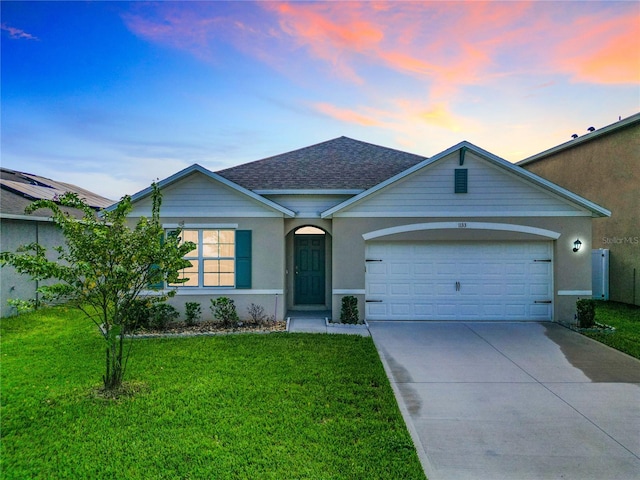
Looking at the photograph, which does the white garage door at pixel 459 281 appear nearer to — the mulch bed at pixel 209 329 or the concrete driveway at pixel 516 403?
the concrete driveway at pixel 516 403

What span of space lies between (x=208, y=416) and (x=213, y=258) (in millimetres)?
5646

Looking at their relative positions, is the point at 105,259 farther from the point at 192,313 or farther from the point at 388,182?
the point at 388,182

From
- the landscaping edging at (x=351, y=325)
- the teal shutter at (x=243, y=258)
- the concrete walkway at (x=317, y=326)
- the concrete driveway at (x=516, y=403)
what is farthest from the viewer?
the teal shutter at (x=243, y=258)

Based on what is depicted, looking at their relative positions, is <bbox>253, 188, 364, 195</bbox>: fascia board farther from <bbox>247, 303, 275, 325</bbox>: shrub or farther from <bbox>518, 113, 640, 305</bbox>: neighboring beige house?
<bbox>518, 113, 640, 305</bbox>: neighboring beige house

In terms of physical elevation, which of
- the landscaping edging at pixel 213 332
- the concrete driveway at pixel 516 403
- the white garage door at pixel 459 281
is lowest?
the concrete driveway at pixel 516 403

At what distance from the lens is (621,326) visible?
942 centimetres

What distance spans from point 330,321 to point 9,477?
7153 mm

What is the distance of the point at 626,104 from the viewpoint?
13.6m

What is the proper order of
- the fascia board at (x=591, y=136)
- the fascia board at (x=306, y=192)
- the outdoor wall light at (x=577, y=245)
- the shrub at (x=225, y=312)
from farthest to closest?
1. the fascia board at (x=591, y=136)
2. the fascia board at (x=306, y=192)
3. the outdoor wall light at (x=577, y=245)
4. the shrub at (x=225, y=312)

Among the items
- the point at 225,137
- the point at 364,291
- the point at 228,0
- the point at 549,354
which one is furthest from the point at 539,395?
the point at 225,137

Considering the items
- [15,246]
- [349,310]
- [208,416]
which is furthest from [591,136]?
[15,246]

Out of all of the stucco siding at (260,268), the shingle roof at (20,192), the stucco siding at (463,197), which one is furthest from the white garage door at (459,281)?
the shingle roof at (20,192)

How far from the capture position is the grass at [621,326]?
25.1 feet

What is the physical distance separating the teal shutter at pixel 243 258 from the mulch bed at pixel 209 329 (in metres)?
1.14
